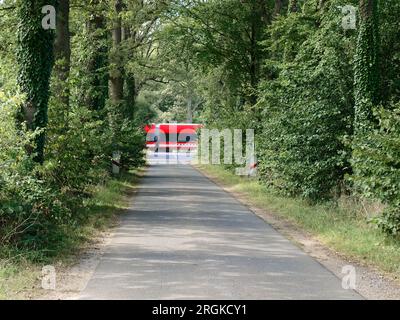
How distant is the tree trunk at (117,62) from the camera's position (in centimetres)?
2672

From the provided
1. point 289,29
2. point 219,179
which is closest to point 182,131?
point 219,179

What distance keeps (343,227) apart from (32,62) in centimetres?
772

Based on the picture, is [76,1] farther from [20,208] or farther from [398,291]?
[398,291]

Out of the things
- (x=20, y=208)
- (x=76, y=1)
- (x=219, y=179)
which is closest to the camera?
(x=20, y=208)

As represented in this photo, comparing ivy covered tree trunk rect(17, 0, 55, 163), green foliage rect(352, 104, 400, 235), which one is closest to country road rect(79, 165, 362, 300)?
green foliage rect(352, 104, 400, 235)

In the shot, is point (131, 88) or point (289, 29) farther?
point (131, 88)

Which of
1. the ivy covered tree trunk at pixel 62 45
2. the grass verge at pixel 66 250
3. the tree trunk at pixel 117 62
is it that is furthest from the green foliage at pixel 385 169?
the tree trunk at pixel 117 62

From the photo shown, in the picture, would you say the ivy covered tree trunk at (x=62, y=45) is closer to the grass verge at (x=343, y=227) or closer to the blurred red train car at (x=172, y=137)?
the grass verge at (x=343, y=227)

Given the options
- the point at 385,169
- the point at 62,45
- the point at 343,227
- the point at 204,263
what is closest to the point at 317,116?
the point at 343,227

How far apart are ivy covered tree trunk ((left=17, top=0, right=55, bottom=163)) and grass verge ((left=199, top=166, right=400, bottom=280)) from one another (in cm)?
A: 664

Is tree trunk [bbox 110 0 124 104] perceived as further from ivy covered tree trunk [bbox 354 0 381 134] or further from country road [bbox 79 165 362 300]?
country road [bbox 79 165 362 300]

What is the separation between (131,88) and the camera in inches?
1593

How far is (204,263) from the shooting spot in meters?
9.71

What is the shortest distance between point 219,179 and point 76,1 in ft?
45.6
